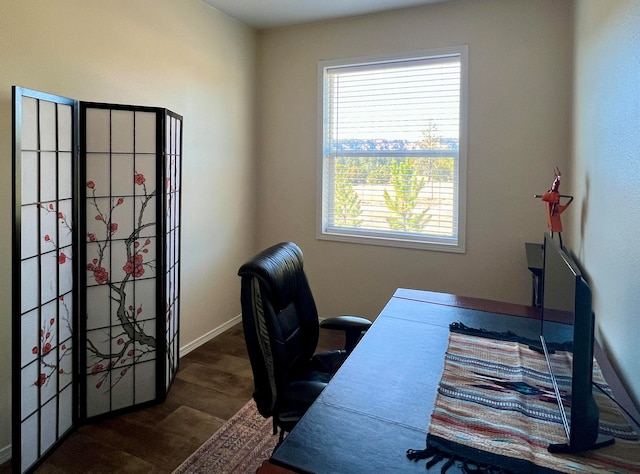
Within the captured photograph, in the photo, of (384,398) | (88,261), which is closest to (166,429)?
(88,261)

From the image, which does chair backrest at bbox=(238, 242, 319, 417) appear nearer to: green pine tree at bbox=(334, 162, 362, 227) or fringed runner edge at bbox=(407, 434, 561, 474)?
fringed runner edge at bbox=(407, 434, 561, 474)

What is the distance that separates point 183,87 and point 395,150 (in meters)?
1.70

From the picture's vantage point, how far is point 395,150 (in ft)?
11.3

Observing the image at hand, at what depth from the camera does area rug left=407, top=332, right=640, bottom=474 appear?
0.96m

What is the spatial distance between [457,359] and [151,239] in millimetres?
1756

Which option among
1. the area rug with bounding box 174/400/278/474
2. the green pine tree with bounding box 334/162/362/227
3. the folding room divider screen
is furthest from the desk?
the green pine tree with bounding box 334/162/362/227

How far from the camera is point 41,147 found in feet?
6.16

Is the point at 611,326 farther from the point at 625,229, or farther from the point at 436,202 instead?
the point at 436,202

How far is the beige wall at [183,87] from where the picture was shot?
6.57 ft

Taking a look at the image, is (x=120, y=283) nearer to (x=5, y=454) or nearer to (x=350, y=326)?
(x=5, y=454)

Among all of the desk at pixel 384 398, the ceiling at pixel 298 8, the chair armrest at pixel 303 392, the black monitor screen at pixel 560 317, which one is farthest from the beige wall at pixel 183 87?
the black monitor screen at pixel 560 317

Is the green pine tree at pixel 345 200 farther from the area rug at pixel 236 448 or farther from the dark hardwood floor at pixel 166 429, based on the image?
the area rug at pixel 236 448

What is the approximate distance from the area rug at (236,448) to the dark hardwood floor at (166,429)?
0.18 ft

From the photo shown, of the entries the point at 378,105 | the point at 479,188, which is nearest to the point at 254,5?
the point at 378,105
